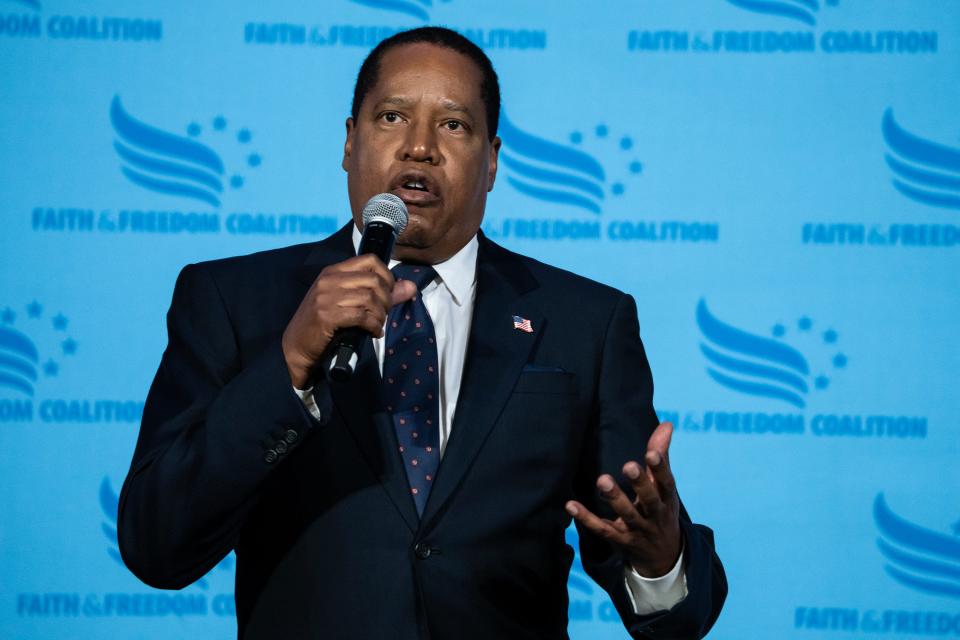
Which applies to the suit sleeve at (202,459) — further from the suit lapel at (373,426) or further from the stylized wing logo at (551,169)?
the stylized wing logo at (551,169)

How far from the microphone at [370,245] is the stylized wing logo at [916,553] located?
222cm

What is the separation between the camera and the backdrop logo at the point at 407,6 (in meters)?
3.26

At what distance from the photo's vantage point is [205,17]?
3.31 m

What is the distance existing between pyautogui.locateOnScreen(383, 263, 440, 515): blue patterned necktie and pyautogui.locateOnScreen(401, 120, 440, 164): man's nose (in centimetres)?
25

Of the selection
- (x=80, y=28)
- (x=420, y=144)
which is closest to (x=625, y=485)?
(x=420, y=144)

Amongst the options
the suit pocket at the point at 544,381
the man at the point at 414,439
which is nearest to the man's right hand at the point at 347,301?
the man at the point at 414,439

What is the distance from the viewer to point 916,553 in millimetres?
3232

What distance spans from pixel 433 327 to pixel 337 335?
16.0 inches

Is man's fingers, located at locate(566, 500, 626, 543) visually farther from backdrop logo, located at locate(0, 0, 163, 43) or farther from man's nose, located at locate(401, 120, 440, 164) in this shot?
backdrop logo, located at locate(0, 0, 163, 43)

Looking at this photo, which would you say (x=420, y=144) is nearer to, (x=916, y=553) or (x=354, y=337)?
(x=354, y=337)

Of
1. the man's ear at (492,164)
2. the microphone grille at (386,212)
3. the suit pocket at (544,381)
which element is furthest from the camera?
the man's ear at (492,164)

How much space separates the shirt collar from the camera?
1886 millimetres

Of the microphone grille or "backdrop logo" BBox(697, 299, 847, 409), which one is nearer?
the microphone grille

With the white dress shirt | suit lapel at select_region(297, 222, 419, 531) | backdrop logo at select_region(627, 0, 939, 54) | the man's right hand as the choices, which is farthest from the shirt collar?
backdrop logo at select_region(627, 0, 939, 54)
